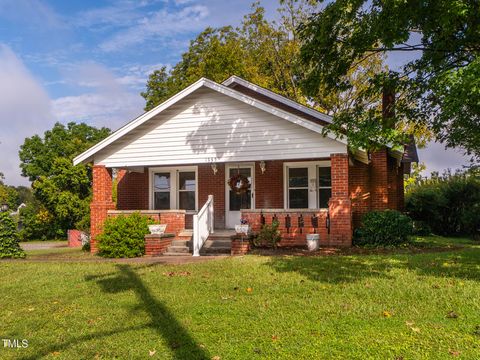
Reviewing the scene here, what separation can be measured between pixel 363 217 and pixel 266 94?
228 inches

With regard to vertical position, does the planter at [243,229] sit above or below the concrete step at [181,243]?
above

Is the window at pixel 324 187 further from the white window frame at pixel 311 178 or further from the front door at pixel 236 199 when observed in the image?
the front door at pixel 236 199

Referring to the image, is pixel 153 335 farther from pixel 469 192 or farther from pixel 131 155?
pixel 469 192

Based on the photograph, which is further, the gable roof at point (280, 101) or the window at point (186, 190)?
the window at point (186, 190)

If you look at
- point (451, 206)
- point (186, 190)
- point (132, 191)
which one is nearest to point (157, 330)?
point (186, 190)

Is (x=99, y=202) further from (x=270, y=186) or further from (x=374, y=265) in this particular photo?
(x=374, y=265)

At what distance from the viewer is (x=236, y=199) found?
54.4 ft

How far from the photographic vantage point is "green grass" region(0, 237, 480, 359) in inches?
190

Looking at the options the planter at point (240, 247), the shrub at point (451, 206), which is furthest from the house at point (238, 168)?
the shrub at point (451, 206)

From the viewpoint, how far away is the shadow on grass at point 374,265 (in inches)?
325

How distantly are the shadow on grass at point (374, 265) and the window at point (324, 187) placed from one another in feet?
15.4

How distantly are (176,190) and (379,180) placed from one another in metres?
7.54

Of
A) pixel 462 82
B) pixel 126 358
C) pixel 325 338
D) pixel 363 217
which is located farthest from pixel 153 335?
pixel 363 217

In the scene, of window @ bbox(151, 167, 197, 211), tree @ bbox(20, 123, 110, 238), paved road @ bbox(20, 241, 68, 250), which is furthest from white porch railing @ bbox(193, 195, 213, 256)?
tree @ bbox(20, 123, 110, 238)
